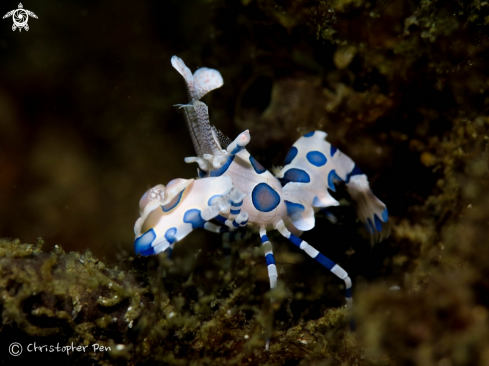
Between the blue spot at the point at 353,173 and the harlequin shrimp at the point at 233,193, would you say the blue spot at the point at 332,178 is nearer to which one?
the harlequin shrimp at the point at 233,193

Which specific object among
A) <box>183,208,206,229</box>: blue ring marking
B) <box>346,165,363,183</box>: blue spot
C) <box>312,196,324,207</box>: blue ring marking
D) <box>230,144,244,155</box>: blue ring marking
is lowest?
<box>183,208,206,229</box>: blue ring marking

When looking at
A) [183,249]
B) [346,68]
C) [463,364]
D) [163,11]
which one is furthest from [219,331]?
[163,11]

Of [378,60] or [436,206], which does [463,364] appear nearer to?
[436,206]

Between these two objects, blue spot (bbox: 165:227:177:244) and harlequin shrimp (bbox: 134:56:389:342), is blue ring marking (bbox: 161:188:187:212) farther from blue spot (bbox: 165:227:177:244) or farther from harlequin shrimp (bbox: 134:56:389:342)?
blue spot (bbox: 165:227:177:244)

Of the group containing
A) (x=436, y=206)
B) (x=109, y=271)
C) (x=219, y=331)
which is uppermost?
(x=436, y=206)

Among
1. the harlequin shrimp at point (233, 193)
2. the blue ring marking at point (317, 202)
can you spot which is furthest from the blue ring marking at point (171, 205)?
the blue ring marking at point (317, 202)

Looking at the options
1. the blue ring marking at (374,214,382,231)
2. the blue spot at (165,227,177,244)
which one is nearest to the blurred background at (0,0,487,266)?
the blue ring marking at (374,214,382,231)
